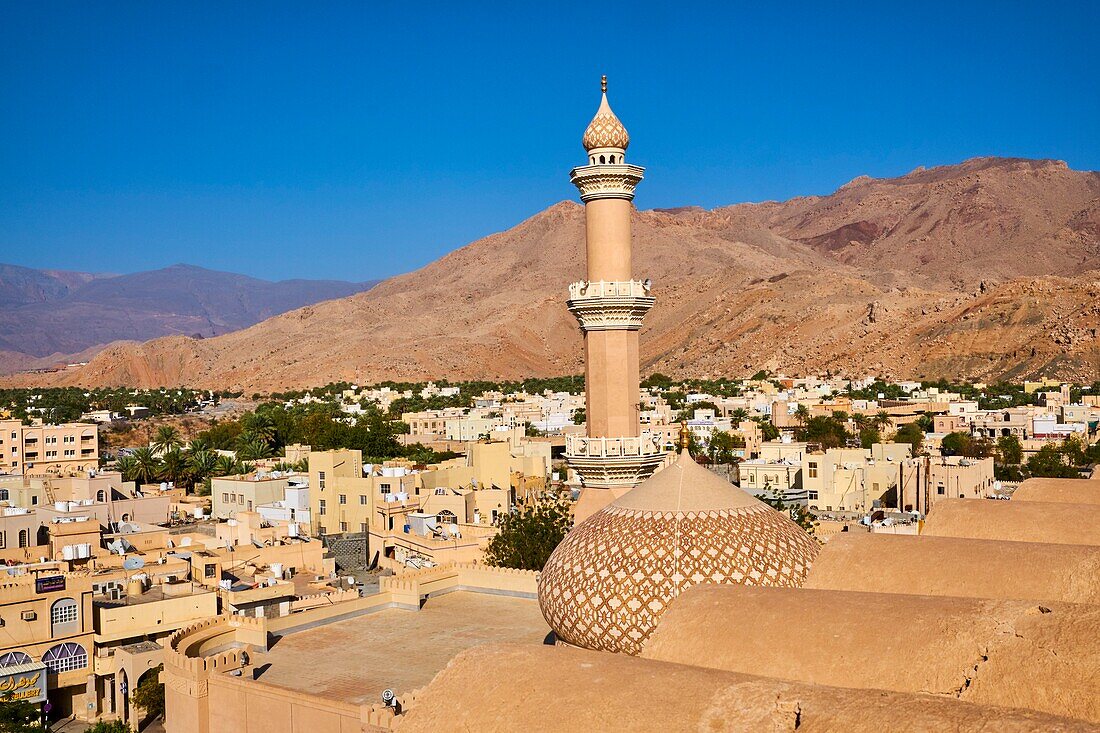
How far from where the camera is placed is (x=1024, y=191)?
15088cm

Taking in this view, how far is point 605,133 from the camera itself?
1595 cm

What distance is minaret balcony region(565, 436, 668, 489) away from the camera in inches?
591

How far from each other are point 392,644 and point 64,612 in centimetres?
479

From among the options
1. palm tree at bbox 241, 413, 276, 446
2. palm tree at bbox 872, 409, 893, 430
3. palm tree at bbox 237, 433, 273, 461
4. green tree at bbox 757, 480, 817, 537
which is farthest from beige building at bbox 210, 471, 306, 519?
palm tree at bbox 872, 409, 893, 430

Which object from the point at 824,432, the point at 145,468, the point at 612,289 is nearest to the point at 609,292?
the point at 612,289

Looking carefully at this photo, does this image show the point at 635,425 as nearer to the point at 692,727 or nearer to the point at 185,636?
the point at 185,636

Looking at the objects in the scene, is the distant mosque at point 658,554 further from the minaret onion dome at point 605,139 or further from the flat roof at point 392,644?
the minaret onion dome at point 605,139

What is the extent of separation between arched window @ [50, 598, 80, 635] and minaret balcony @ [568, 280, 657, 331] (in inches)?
264

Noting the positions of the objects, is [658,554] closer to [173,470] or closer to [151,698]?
[151,698]

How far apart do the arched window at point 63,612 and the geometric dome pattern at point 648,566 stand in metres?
7.76

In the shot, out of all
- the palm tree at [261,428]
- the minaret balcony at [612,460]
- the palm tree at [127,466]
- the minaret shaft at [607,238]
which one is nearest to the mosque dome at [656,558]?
the minaret balcony at [612,460]

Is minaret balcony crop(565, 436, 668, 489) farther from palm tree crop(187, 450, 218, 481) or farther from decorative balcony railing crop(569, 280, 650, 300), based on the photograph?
palm tree crop(187, 450, 218, 481)

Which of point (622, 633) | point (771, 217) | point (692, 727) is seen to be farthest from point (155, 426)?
point (771, 217)

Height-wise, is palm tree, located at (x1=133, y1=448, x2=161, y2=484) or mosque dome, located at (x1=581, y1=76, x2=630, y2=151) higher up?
mosque dome, located at (x1=581, y1=76, x2=630, y2=151)
